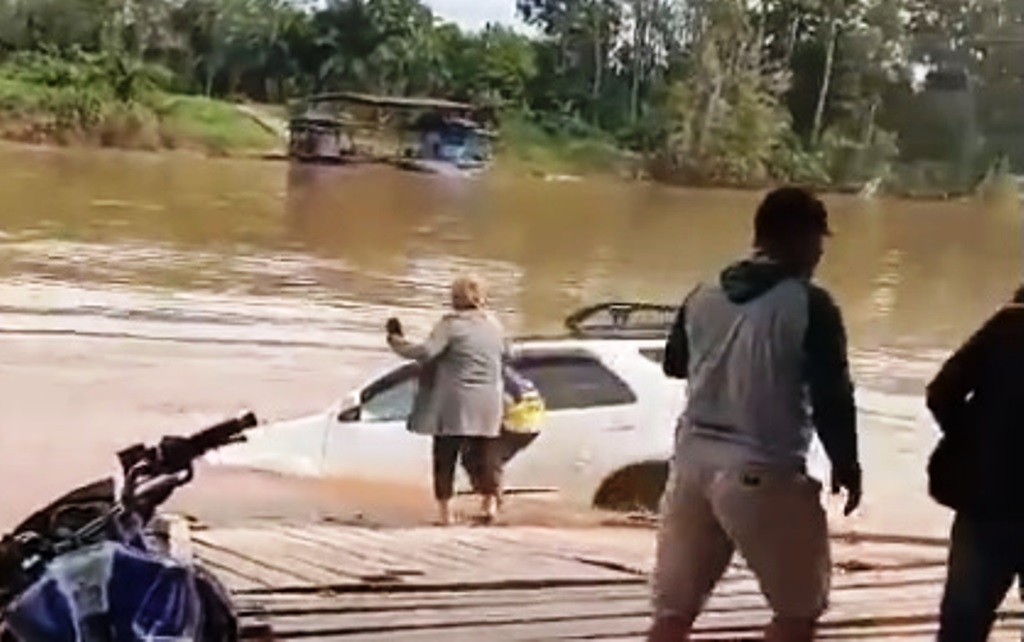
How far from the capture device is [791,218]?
10.6 ft

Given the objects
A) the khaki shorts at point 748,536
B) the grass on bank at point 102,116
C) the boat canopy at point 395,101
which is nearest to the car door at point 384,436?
the boat canopy at point 395,101

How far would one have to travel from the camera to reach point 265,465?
5.57m

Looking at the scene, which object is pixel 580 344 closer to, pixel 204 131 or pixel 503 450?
pixel 503 450

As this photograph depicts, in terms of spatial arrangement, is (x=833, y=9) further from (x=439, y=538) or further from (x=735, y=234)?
(x=439, y=538)

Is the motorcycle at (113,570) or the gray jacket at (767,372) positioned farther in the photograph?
the gray jacket at (767,372)

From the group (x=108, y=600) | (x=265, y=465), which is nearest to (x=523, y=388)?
(x=265, y=465)

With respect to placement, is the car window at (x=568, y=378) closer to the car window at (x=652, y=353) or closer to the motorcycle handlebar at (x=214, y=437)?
the car window at (x=652, y=353)

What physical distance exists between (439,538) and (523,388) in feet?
1.79

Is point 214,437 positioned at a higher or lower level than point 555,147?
lower

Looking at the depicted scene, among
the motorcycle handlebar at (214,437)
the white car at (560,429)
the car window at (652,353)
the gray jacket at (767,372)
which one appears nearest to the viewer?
the motorcycle handlebar at (214,437)

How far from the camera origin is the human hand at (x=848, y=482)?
3.21m

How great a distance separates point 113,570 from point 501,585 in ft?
7.13

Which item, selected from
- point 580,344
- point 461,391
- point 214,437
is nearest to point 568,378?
point 580,344

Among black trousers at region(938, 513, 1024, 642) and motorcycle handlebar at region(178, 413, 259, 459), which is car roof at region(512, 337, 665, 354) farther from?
motorcycle handlebar at region(178, 413, 259, 459)
